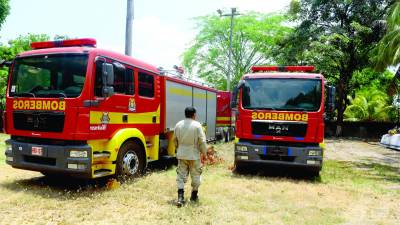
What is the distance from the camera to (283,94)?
9789 millimetres

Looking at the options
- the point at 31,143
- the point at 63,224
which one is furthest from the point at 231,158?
the point at 63,224

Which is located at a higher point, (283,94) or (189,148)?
(283,94)

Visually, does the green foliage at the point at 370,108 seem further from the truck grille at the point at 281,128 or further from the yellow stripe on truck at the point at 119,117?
the yellow stripe on truck at the point at 119,117

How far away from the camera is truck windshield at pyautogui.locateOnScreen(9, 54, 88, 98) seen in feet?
23.8

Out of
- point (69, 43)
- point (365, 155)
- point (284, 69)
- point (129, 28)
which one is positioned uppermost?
point (129, 28)

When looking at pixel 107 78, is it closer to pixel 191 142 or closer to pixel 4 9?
pixel 191 142

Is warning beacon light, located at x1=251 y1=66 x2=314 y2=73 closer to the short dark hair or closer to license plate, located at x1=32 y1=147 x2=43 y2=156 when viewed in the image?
the short dark hair

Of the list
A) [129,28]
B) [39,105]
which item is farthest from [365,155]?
[39,105]

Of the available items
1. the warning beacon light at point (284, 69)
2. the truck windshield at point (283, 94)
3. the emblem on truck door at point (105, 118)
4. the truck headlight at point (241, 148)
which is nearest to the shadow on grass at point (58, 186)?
the emblem on truck door at point (105, 118)

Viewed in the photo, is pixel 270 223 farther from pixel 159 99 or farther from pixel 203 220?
pixel 159 99

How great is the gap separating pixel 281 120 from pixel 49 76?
542cm

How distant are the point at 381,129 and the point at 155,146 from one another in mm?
24887

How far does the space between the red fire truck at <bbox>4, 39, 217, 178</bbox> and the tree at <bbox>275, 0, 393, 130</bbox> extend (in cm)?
2066

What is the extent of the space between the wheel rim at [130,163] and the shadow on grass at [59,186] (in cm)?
19
